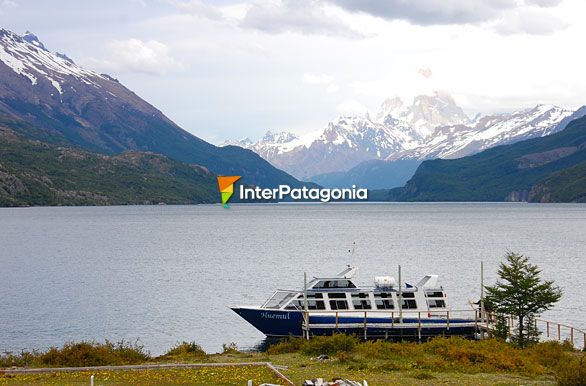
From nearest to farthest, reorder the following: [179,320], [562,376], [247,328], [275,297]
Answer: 1. [562,376]
2. [275,297]
3. [247,328]
4. [179,320]

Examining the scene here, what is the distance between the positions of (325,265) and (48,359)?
101929 mm

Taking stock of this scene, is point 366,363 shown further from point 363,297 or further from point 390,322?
point 363,297

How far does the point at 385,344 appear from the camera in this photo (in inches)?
1999

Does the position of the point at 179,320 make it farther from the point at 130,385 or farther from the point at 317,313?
the point at 130,385

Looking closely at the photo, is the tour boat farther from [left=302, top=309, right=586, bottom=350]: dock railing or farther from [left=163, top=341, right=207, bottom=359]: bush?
[left=163, top=341, right=207, bottom=359]: bush

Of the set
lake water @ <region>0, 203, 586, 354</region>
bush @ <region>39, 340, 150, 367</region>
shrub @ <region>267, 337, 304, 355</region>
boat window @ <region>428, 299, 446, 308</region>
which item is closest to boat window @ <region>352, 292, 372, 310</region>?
boat window @ <region>428, 299, 446, 308</region>

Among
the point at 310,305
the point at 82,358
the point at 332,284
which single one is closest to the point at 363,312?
the point at 332,284

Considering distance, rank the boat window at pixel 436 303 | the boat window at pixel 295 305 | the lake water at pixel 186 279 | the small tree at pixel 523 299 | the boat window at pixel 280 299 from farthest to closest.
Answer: the lake water at pixel 186 279
the boat window at pixel 280 299
the boat window at pixel 436 303
the boat window at pixel 295 305
the small tree at pixel 523 299

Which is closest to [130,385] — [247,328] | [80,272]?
[247,328]

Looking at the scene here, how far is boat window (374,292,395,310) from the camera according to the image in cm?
6763

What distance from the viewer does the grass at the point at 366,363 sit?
39.3 metres

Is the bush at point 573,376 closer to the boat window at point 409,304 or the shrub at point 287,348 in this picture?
the shrub at point 287,348

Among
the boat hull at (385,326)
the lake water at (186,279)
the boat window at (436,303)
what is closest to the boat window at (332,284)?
the boat hull at (385,326)

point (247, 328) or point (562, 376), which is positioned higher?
point (562, 376)
